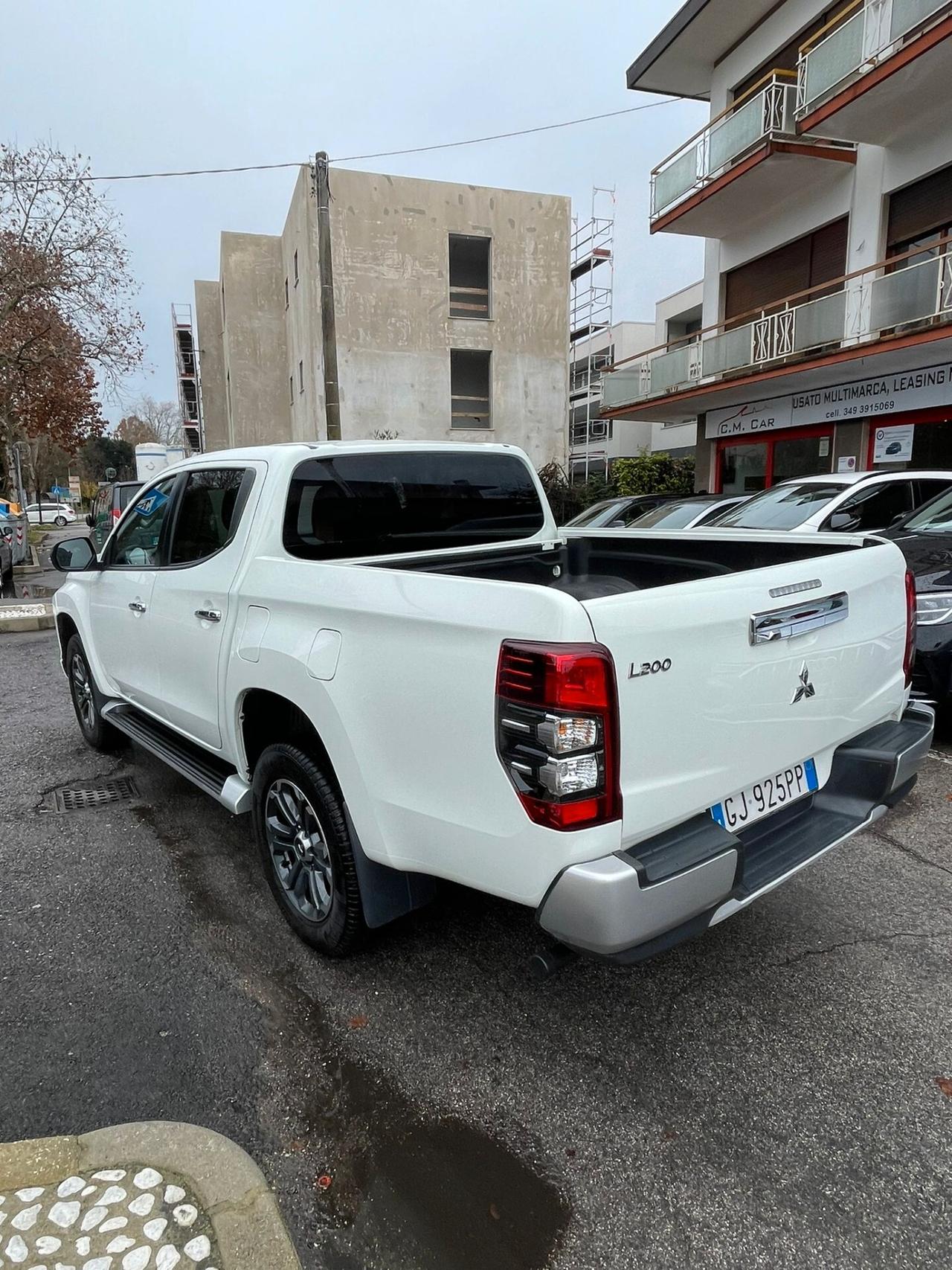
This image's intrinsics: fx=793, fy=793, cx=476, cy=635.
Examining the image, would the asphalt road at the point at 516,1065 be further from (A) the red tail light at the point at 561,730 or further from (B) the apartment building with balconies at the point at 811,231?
(B) the apartment building with balconies at the point at 811,231

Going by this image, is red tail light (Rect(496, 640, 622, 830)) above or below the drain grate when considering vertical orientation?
above

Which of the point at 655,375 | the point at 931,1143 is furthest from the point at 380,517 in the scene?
the point at 655,375

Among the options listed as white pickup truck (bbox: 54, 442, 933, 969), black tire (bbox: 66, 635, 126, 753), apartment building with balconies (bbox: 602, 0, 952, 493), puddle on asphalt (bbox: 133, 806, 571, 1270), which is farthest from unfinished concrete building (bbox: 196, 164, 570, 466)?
puddle on asphalt (bbox: 133, 806, 571, 1270)

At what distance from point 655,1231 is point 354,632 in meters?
1.71

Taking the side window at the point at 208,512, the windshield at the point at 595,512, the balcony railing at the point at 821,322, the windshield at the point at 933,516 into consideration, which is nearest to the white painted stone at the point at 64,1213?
the side window at the point at 208,512

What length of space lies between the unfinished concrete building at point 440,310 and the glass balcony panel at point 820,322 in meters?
11.7

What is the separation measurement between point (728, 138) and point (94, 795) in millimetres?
17070

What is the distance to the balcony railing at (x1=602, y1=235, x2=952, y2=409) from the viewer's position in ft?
39.7

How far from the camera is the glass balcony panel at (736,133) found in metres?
14.8

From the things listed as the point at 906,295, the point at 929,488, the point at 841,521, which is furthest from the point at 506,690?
the point at 906,295

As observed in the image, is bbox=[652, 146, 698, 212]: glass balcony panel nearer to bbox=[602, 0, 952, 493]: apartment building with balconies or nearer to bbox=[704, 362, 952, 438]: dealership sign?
bbox=[602, 0, 952, 493]: apartment building with balconies

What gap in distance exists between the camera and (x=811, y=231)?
1571 cm

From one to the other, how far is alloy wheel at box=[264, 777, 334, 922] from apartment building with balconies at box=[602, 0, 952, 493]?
12407mm

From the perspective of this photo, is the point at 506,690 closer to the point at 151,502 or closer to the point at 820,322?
the point at 151,502
